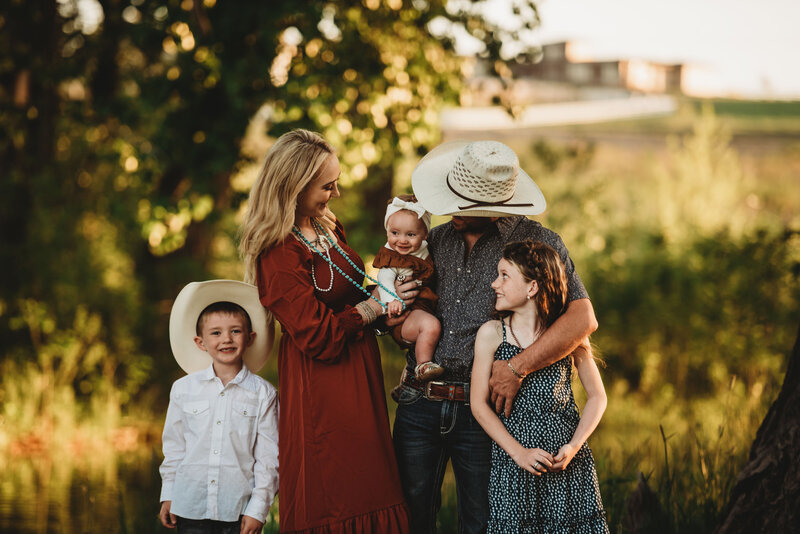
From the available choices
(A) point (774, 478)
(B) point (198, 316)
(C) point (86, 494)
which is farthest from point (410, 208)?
(C) point (86, 494)

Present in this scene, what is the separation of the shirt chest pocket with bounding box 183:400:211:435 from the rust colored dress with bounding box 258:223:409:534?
0.94 feet

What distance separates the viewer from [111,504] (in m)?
5.43

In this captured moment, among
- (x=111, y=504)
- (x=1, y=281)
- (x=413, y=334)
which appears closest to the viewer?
(x=413, y=334)

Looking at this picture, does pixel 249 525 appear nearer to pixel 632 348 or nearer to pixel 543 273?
pixel 543 273

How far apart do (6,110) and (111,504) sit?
16.5 ft

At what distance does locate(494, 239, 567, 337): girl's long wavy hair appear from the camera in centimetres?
270

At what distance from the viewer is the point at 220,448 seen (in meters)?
2.90

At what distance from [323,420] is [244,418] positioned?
0.31 metres

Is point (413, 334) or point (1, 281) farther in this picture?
point (1, 281)

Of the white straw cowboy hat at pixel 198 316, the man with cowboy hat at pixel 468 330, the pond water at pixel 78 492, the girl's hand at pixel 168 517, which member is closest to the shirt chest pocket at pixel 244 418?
the white straw cowboy hat at pixel 198 316

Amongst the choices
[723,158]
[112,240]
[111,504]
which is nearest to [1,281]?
[112,240]

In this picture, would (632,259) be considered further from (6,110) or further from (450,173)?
(6,110)

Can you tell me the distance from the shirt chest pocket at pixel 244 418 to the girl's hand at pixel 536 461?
1035 mm

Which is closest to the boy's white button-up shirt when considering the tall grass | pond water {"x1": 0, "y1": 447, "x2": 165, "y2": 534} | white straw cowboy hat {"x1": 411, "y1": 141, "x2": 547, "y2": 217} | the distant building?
white straw cowboy hat {"x1": 411, "y1": 141, "x2": 547, "y2": 217}
